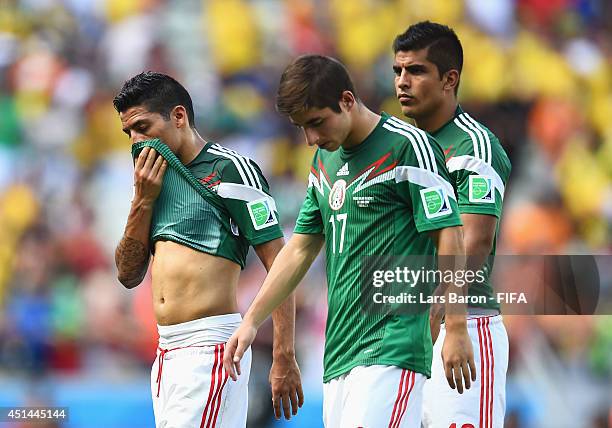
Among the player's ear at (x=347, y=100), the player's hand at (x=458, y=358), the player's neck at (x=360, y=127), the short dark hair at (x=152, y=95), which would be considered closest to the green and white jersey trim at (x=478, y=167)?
the player's neck at (x=360, y=127)

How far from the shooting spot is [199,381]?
494 centimetres

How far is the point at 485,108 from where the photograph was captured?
11.9m

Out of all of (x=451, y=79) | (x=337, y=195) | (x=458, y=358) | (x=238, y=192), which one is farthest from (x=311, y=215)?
(x=451, y=79)

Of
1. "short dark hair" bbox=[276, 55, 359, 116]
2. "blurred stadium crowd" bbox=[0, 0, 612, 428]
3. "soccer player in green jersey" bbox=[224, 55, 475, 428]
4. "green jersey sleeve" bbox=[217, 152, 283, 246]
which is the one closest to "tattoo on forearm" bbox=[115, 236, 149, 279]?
"green jersey sleeve" bbox=[217, 152, 283, 246]

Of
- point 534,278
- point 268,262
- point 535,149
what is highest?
point 535,149

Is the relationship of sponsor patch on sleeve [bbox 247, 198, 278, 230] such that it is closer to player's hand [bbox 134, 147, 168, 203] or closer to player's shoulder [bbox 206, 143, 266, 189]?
player's shoulder [bbox 206, 143, 266, 189]

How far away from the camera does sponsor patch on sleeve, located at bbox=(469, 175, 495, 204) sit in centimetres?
518

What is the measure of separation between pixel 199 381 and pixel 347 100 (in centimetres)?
143

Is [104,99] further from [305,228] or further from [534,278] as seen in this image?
[305,228]

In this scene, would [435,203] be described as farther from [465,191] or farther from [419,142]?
[465,191]

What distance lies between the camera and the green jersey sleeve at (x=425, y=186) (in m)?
4.46

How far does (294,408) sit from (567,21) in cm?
866

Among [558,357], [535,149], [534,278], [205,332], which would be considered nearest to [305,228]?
[205,332]

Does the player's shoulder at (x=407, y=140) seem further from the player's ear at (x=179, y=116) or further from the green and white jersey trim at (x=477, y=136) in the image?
the player's ear at (x=179, y=116)
